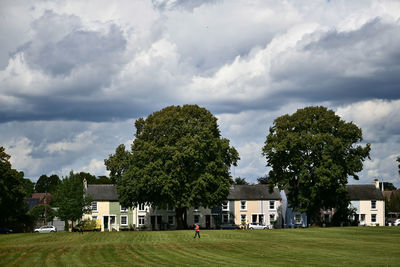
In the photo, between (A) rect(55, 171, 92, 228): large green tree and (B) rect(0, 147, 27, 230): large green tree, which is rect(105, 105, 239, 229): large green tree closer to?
(A) rect(55, 171, 92, 228): large green tree

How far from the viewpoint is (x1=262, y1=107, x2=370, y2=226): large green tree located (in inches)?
2857

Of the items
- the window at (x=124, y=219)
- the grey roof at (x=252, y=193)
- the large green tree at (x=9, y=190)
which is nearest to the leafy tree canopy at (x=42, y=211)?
the window at (x=124, y=219)

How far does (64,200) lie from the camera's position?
81.4 metres

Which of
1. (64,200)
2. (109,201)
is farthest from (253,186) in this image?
(64,200)

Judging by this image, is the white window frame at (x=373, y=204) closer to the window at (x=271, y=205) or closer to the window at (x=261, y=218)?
the window at (x=271, y=205)

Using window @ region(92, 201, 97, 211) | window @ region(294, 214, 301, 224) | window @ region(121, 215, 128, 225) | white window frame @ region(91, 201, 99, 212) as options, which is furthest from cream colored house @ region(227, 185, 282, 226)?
window @ region(92, 201, 97, 211)

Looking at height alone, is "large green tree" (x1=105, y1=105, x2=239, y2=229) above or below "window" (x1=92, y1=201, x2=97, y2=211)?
above

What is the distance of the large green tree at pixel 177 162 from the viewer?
6881cm

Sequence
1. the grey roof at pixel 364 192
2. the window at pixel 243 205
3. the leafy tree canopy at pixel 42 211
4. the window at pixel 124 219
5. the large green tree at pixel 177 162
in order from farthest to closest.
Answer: the leafy tree canopy at pixel 42 211, the grey roof at pixel 364 192, the window at pixel 243 205, the window at pixel 124 219, the large green tree at pixel 177 162

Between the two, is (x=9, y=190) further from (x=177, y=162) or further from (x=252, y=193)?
(x=252, y=193)

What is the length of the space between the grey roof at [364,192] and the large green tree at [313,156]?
69.9 feet

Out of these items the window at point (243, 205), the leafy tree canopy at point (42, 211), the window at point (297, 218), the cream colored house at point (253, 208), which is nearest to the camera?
the window at point (297, 218)

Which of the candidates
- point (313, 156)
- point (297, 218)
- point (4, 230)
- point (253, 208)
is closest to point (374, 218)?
point (297, 218)

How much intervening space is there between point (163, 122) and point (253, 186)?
31.8 metres
